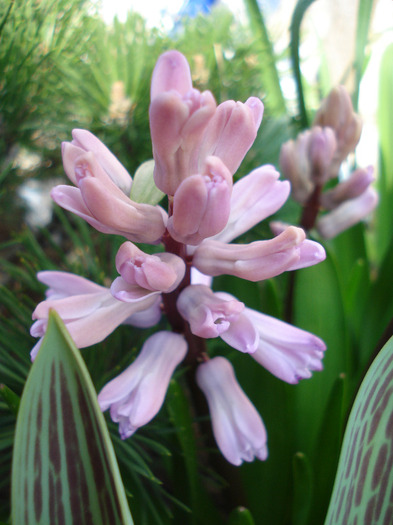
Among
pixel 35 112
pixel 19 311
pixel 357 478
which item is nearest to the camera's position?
pixel 357 478

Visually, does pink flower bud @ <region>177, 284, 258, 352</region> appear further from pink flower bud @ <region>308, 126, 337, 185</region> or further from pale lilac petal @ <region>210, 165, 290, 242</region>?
pink flower bud @ <region>308, 126, 337, 185</region>

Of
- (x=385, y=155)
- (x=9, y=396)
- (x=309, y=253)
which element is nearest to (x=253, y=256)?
(x=309, y=253)

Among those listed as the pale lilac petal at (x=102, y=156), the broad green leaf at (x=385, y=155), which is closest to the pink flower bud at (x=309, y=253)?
the pale lilac petal at (x=102, y=156)

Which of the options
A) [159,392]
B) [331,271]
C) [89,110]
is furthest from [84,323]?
[89,110]

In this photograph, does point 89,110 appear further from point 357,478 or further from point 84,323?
point 357,478

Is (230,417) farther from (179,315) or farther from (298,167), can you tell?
(298,167)

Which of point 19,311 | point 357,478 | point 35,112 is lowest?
point 357,478

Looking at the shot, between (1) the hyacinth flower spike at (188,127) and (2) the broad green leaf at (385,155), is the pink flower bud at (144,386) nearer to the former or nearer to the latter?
(1) the hyacinth flower spike at (188,127)
